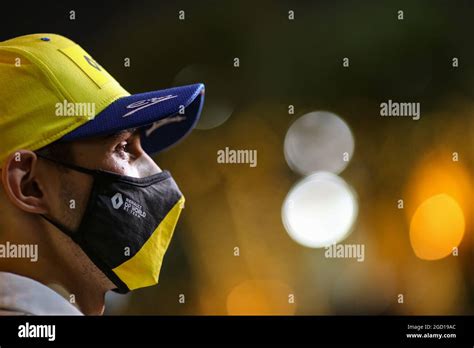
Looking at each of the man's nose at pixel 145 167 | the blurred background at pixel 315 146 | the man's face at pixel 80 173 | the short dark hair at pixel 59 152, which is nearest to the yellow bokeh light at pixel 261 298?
the blurred background at pixel 315 146

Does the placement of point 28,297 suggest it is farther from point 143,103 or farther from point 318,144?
point 318,144

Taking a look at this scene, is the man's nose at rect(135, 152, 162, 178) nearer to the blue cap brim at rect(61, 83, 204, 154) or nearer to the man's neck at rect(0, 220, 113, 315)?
the blue cap brim at rect(61, 83, 204, 154)

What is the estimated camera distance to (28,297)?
2492 millimetres

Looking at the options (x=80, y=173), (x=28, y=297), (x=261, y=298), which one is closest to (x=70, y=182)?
(x=80, y=173)

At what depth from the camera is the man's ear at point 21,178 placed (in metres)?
2.50

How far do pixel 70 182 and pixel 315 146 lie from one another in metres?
1.34

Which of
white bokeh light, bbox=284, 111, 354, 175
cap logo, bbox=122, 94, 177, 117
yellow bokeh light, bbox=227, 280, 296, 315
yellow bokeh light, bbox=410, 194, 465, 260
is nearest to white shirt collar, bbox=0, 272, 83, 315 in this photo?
cap logo, bbox=122, 94, 177, 117

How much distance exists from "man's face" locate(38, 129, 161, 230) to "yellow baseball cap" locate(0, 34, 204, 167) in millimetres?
87

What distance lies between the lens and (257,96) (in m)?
3.45

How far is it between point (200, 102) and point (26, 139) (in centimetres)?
78

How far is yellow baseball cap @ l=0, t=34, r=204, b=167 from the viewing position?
2502 mm
